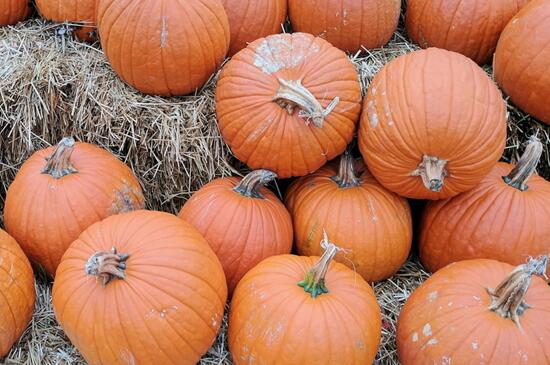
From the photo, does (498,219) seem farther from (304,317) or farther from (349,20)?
(349,20)

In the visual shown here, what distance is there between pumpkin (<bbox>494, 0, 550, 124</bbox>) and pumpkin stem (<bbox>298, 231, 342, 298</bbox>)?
56.4 inches

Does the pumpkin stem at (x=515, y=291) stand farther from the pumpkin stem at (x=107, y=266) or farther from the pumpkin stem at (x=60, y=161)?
the pumpkin stem at (x=60, y=161)

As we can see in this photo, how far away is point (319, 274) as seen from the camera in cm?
241

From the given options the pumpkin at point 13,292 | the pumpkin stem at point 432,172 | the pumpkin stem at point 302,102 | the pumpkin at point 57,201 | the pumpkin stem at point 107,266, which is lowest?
the pumpkin at point 13,292

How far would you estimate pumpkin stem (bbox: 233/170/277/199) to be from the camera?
9.55 feet

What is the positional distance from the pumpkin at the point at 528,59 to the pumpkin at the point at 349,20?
597 millimetres

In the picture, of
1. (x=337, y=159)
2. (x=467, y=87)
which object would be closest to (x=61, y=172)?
(x=337, y=159)

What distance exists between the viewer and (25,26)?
3.61m

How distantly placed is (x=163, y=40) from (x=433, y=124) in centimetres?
129

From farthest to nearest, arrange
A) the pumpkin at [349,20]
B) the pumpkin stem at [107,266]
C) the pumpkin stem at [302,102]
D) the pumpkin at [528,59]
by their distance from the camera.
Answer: the pumpkin at [349,20]
the pumpkin at [528,59]
the pumpkin stem at [302,102]
the pumpkin stem at [107,266]

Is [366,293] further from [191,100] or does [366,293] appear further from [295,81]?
[191,100]

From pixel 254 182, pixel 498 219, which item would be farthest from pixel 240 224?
pixel 498 219

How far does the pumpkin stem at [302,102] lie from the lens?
2730mm

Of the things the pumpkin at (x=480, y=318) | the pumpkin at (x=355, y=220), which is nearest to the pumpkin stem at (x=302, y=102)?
the pumpkin at (x=355, y=220)
